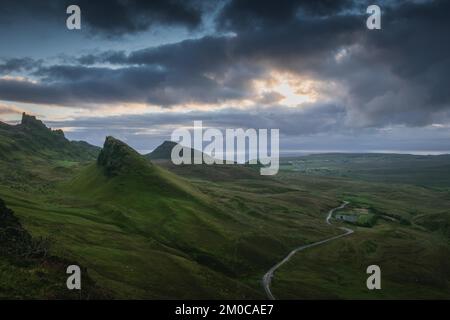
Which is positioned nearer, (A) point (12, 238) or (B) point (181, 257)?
(A) point (12, 238)

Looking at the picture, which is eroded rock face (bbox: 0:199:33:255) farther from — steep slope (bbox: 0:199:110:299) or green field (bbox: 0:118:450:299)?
green field (bbox: 0:118:450:299)

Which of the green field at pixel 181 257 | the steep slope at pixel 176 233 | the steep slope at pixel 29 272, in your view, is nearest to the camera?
the steep slope at pixel 29 272

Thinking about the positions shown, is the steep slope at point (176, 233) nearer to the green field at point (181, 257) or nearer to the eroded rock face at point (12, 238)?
the green field at point (181, 257)

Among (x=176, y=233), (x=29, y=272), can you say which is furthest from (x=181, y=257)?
(x=29, y=272)

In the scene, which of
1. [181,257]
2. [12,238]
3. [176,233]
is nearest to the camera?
[12,238]

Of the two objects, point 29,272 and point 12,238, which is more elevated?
point 12,238

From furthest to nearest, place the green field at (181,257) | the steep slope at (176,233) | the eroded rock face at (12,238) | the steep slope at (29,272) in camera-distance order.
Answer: the steep slope at (176,233) < the green field at (181,257) < the eroded rock face at (12,238) < the steep slope at (29,272)

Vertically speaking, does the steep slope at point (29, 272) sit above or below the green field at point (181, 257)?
above

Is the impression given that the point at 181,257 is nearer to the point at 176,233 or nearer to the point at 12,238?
the point at 176,233

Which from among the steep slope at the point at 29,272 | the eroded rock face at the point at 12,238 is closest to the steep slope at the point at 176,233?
the steep slope at the point at 29,272

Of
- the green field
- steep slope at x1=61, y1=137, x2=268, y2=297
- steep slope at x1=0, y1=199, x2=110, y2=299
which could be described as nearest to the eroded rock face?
steep slope at x1=0, y1=199, x2=110, y2=299

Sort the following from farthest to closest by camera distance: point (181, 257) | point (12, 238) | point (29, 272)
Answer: point (181, 257) → point (12, 238) → point (29, 272)
